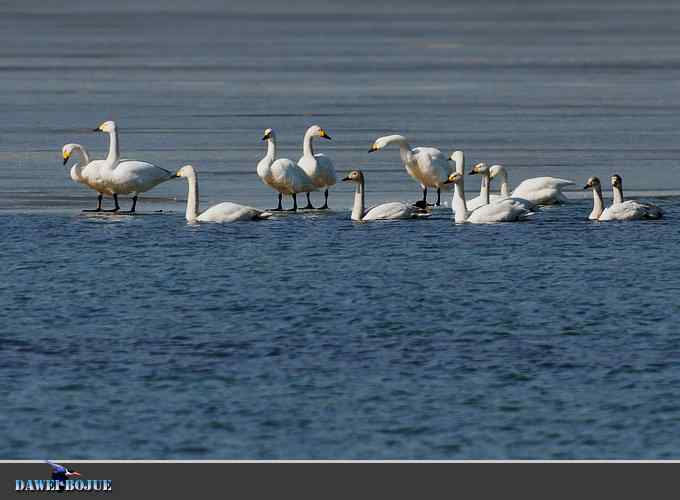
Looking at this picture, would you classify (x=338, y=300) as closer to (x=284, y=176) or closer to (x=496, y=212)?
(x=496, y=212)

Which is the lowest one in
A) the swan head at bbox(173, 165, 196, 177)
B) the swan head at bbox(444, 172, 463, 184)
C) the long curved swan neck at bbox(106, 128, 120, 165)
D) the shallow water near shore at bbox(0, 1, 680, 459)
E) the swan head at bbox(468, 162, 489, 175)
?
the shallow water near shore at bbox(0, 1, 680, 459)

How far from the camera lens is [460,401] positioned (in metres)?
12.8

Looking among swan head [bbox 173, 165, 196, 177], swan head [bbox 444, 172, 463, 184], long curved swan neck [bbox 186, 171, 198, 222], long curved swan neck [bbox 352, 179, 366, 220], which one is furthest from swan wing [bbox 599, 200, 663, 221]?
swan head [bbox 173, 165, 196, 177]

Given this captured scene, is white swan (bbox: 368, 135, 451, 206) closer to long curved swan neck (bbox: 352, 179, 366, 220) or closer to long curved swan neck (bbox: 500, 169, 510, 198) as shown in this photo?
long curved swan neck (bbox: 500, 169, 510, 198)

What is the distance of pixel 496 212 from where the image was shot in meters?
22.0

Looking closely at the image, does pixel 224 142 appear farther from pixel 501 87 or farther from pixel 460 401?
pixel 460 401

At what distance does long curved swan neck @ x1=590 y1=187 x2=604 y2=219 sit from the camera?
21.9 metres

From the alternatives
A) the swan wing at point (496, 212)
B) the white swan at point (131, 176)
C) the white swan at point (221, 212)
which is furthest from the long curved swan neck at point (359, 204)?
the white swan at point (131, 176)

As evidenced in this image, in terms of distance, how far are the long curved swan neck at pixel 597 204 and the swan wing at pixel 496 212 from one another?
920mm

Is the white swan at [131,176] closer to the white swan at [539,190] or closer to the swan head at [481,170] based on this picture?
the swan head at [481,170]

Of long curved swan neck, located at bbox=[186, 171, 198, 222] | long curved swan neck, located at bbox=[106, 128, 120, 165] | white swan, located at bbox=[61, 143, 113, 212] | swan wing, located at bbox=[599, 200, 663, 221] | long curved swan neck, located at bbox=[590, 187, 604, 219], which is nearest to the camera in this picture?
swan wing, located at bbox=[599, 200, 663, 221]

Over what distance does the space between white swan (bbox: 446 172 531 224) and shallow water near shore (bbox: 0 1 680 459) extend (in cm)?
20

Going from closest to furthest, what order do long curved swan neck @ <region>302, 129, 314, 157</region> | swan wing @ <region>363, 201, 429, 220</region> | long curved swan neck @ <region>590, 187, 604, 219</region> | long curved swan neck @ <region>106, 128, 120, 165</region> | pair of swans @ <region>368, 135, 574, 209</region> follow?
1. long curved swan neck @ <region>590, 187, 604, 219</region>
2. swan wing @ <region>363, 201, 429, 220</region>
3. pair of swans @ <region>368, 135, 574, 209</region>
4. long curved swan neck @ <region>106, 128, 120, 165</region>
5. long curved swan neck @ <region>302, 129, 314, 157</region>

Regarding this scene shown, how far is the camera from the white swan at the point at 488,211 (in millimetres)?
21953
